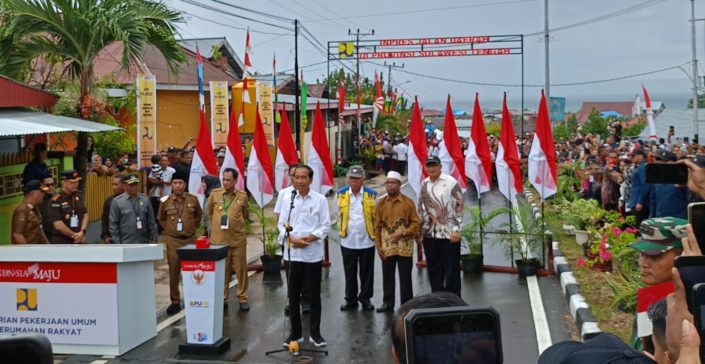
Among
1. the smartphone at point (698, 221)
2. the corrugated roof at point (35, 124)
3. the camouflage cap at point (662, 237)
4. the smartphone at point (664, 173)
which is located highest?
the corrugated roof at point (35, 124)

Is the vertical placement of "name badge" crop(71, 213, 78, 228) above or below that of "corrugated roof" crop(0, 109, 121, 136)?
below

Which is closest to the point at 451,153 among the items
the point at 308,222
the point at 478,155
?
the point at 478,155

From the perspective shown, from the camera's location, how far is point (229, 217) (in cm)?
955

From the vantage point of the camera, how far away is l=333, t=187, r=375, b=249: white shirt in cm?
970

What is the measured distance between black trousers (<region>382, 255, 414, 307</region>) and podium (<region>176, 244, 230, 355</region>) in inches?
91.9

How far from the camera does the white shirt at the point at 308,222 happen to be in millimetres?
8141

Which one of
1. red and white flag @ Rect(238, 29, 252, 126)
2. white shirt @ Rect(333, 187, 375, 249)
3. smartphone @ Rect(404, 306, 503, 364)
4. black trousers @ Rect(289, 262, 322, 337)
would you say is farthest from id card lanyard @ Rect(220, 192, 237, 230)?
red and white flag @ Rect(238, 29, 252, 126)

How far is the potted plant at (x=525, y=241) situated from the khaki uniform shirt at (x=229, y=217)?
4.35 m

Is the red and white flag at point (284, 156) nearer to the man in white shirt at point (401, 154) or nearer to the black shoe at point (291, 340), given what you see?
the black shoe at point (291, 340)

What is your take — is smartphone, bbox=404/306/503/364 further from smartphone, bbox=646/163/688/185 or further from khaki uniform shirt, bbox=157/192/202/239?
khaki uniform shirt, bbox=157/192/202/239

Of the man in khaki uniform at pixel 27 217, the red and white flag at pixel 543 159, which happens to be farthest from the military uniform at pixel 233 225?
the red and white flag at pixel 543 159

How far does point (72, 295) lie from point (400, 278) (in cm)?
388

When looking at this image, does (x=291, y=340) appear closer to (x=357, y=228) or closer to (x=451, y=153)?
(x=357, y=228)

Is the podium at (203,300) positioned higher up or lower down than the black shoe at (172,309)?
higher up
